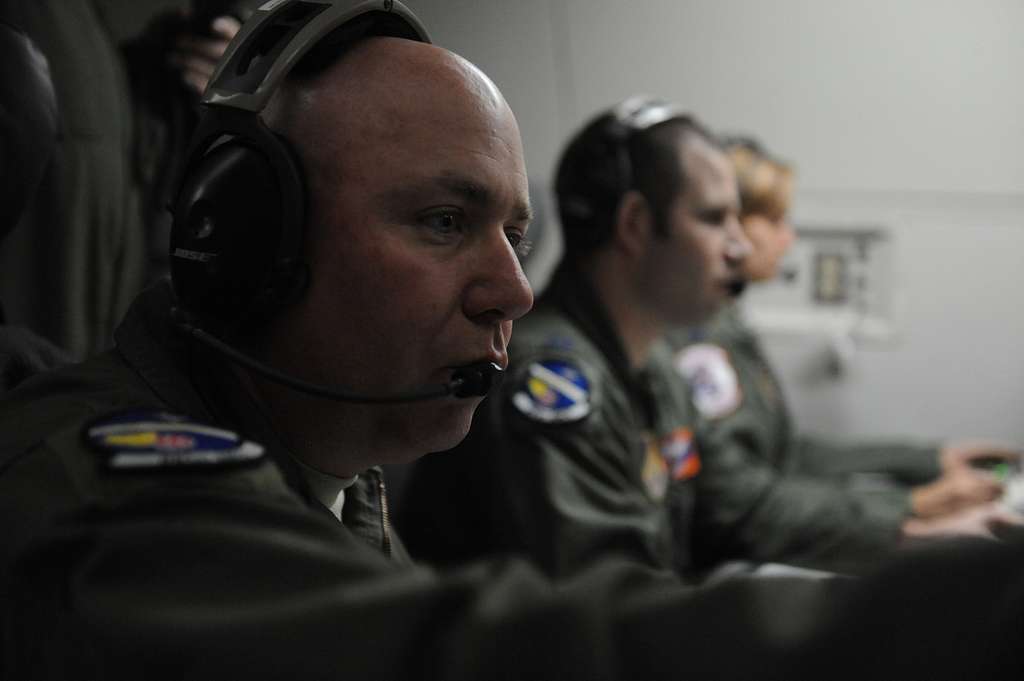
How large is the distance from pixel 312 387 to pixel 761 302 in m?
2.21

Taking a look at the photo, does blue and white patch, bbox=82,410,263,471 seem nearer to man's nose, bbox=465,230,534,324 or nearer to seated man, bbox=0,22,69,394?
man's nose, bbox=465,230,534,324

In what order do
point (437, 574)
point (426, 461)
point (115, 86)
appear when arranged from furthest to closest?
1. point (426, 461)
2. point (115, 86)
3. point (437, 574)

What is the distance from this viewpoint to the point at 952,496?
1910mm

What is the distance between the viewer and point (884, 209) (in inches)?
95.7

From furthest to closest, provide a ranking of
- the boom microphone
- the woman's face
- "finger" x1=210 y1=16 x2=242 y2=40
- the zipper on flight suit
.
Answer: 1. the woman's face
2. "finger" x1=210 y1=16 x2=242 y2=40
3. the zipper on flight suit
4. the boom microphone

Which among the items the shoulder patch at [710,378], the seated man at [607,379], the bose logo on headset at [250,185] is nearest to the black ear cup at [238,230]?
the bose logo on headset at [250,185]

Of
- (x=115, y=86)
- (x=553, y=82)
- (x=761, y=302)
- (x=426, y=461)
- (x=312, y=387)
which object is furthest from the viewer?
(x=761, y=302)

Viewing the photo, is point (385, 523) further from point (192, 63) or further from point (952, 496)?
point (952, 496)

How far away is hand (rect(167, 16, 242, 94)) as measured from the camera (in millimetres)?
854

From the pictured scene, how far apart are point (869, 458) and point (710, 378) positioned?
0.48 meters

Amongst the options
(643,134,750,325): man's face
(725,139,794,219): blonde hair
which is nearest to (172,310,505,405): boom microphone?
(643,134,750,325): man's face

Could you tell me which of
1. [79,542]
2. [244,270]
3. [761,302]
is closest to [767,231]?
[761,302]

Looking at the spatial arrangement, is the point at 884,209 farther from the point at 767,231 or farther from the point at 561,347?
the point at 561,347

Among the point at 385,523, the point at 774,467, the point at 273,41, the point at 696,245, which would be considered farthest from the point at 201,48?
the point at 774,467
